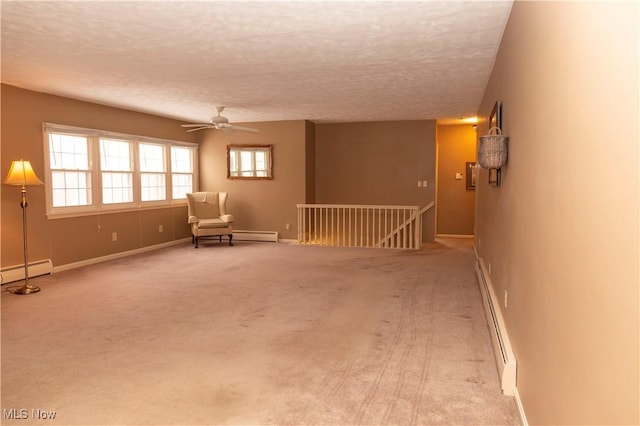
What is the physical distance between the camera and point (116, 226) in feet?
22.8

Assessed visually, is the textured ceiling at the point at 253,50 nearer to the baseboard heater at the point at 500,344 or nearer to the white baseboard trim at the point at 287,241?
the baseboard heater at the point at 500,344

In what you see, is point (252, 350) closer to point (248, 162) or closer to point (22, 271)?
point (22, 271)

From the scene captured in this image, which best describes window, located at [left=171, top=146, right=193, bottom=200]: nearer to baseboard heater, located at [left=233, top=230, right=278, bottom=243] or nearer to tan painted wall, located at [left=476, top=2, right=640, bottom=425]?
baseboard heater, located at [left=233, top=230, right=278, bottom=243]

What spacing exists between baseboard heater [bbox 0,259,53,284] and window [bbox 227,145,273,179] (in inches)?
157

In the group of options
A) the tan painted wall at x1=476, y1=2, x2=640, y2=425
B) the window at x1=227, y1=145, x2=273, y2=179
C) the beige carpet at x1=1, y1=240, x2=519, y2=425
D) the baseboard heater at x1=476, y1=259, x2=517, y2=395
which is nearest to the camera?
the tan painted wall at x1=476, y1=2, x2=640, y2=425

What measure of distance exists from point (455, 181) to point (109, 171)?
672 cm

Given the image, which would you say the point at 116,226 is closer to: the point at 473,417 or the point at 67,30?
the point at 67,30

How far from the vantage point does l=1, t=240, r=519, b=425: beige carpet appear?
2.33 m

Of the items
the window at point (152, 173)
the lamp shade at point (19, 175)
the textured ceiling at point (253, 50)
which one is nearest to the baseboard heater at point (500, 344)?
the textured ceiling at point (253, 50)

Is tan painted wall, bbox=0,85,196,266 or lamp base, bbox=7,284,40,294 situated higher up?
tan painted wall, bbox=0,85,196,266

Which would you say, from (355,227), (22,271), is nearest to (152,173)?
(22,271)

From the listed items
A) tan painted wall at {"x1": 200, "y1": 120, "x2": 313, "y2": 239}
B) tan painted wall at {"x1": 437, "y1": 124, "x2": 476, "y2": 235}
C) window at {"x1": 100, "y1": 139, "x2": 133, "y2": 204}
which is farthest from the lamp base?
tan painted wall at {"x1": 437, "y1": 124, "x2": 476, "y2": 235}

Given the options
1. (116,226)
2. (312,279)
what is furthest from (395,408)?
(116,226)

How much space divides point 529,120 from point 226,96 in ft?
15.2
